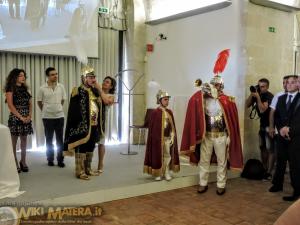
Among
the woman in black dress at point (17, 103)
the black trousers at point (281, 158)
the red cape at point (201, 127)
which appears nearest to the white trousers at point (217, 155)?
the red cape at point (201, 127)

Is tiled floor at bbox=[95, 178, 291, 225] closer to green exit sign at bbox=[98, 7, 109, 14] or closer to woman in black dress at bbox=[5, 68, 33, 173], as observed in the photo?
woman in black dress at bbox=[5, 68, 33, 173]

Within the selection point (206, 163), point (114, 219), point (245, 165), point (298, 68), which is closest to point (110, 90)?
point (206, 163)

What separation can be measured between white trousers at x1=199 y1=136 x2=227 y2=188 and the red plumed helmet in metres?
1.08

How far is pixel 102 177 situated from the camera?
4.13 m

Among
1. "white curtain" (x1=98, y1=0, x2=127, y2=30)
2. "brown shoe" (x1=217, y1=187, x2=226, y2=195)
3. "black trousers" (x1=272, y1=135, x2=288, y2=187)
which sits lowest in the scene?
"brown shoe" (x1=217, y1=187, x2=226, y2=195)

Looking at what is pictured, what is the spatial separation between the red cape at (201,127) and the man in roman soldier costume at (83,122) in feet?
3.53

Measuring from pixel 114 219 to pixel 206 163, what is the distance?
1400mm

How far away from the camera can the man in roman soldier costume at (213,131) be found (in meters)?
3.96

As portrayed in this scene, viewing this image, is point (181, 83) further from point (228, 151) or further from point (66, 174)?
point (66, 174)

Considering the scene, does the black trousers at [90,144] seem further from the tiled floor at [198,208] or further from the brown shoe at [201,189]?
the brown shoe at [201,189]

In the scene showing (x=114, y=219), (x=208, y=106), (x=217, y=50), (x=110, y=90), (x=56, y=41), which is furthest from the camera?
(x=56, y=41)

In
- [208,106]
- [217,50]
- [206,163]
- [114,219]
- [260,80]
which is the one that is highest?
[217,50]

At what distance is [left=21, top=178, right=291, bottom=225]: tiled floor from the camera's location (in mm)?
3172

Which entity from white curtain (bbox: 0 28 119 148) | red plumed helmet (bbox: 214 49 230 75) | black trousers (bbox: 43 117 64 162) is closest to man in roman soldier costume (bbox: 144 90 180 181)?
red plumed helmet (bbox: 214 49 230 75)
